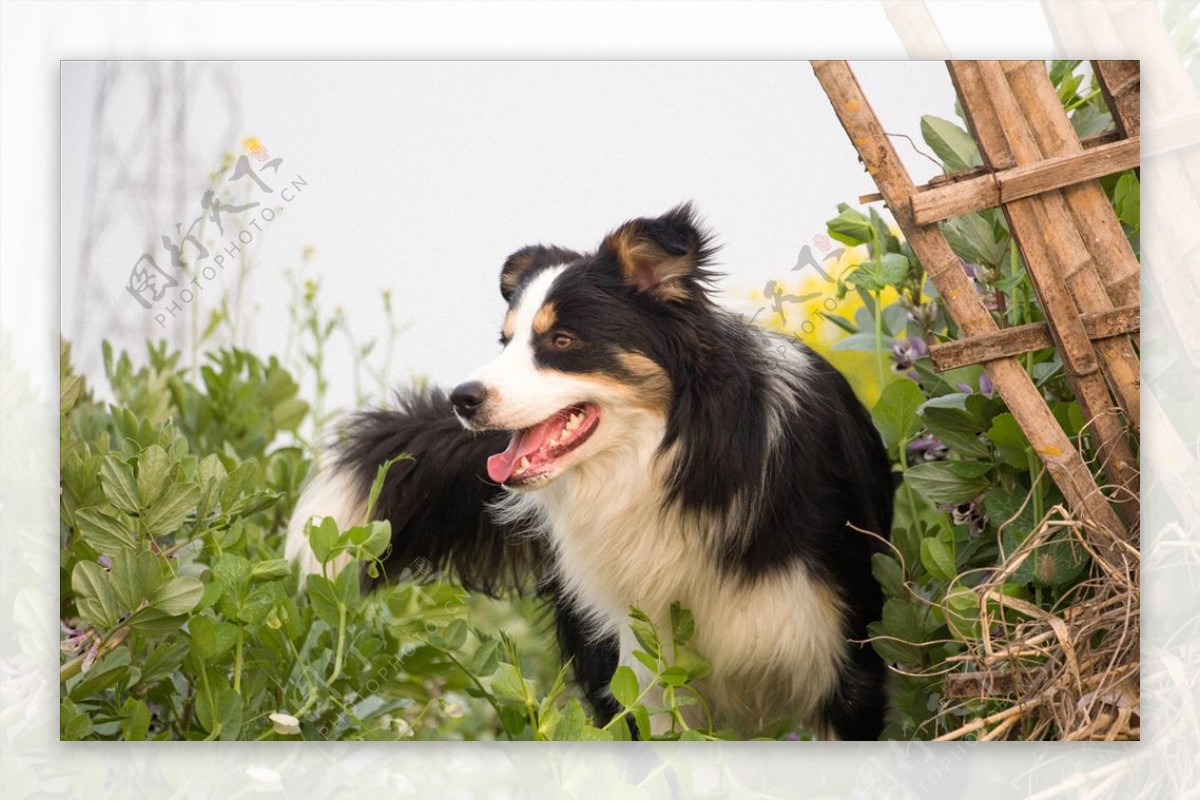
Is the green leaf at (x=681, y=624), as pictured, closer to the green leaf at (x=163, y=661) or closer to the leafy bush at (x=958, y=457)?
the leafy bush at (x=958, y=457)

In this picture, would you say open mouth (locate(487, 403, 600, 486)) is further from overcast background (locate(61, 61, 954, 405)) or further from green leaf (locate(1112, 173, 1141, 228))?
green leaf (locate(1112, 173, 1141, 228))

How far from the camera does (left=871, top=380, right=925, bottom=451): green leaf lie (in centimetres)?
221

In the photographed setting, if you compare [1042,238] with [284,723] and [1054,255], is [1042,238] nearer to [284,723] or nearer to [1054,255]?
[1054,255]

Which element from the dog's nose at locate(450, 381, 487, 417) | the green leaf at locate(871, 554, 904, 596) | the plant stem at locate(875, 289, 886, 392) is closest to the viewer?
the dog's nose at locate(450, 381, 487, 417)

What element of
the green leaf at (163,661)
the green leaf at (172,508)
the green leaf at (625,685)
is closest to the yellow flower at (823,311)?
the green leaf at (625,685)

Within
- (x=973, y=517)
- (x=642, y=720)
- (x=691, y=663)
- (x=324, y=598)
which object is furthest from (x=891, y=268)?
(x=324, y=598)

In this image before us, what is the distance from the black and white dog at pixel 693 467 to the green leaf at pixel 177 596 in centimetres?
29

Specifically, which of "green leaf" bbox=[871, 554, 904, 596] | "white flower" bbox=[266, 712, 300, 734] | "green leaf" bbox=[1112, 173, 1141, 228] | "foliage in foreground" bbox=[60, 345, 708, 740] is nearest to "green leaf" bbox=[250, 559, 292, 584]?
"foliage in foreground" bbox=[60, 345, 708, 740]

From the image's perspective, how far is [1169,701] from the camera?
2.12 metres

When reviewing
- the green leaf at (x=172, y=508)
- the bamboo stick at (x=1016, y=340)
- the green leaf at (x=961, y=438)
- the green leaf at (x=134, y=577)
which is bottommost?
the green leaf at (x=134, y=577)

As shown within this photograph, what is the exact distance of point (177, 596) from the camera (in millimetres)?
2043

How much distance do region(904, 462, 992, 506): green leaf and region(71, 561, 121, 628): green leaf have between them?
123 cm

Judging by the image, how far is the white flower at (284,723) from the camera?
6.82 feet

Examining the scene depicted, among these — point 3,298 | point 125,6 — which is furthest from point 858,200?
point 3,298
